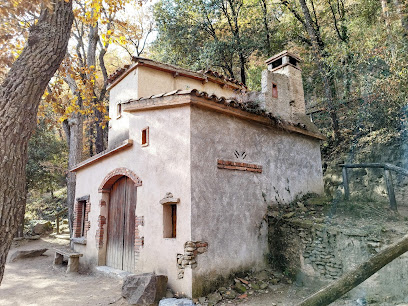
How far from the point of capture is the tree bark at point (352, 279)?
1.85 metres

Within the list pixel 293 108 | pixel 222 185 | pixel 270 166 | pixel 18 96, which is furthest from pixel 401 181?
pixel 18 96

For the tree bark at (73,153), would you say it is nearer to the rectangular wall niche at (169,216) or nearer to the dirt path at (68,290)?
the dirt path at (68,290)

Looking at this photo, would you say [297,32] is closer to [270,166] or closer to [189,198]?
[270,166]

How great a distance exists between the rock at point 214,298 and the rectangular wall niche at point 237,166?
8.22ft

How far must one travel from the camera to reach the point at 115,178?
786 centimetres

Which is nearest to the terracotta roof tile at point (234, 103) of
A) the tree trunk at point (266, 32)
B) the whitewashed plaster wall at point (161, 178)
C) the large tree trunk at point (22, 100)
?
the whitewashed plaster wall at point (161, 178)

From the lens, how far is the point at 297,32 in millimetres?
13445

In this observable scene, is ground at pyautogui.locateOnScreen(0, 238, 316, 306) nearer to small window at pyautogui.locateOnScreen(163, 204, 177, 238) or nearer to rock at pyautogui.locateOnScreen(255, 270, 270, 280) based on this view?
rock at pyautogui.locateOnScreen(255, 270, 270, 280)

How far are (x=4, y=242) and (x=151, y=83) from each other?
656 centimetres

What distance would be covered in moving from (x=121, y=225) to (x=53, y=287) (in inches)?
82.0

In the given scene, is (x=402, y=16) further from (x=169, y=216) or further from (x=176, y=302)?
(x=176, y=302)

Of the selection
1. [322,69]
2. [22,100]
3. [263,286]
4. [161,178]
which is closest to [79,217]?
A: [161,178]

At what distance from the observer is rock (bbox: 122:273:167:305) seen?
4.94 metres

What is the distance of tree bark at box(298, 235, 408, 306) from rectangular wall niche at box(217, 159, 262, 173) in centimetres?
403
